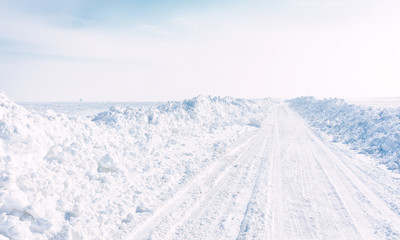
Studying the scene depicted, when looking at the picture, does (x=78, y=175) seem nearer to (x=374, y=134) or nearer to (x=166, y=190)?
(x=166, y=190)

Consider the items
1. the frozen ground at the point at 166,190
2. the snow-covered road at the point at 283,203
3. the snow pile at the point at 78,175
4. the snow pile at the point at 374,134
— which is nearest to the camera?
the snow pile at the point at 78,175

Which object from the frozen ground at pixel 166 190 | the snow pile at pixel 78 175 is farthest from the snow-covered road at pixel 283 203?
the snow pile at pixel 78 175

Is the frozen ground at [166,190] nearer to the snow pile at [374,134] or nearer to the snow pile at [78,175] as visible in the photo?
the snow pile at [78,175]

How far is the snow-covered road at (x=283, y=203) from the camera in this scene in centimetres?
568

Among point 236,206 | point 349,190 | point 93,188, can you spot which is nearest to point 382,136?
point 349,190

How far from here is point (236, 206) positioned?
273 inches

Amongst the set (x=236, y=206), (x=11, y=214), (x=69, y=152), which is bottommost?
(x=236, y=206)

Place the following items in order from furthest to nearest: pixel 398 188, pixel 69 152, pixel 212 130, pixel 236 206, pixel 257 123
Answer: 1. pixel 257 123
2. pixel 212 130
3. pixel 398 188
4. pixel 69 152
5. pixel 236 206

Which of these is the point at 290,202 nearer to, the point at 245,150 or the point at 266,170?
the point at 266,170

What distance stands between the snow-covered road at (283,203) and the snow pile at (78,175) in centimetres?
Answer: 69

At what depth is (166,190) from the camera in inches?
314

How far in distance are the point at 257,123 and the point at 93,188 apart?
17477mm

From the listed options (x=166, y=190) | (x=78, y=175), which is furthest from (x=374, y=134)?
(x=78, y=175)

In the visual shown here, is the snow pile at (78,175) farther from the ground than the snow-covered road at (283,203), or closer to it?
farther from the ground
